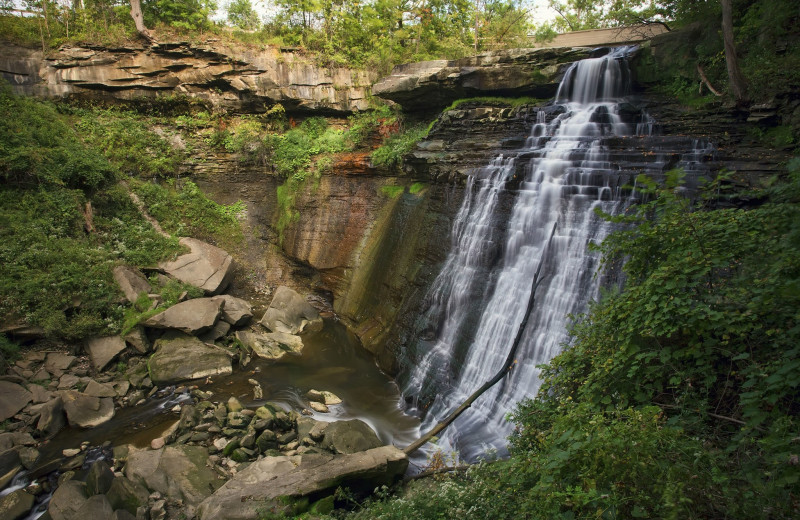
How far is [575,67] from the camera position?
1213 centimetres

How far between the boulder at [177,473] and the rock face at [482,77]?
1250cm

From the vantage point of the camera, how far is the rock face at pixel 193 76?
15.6 metres

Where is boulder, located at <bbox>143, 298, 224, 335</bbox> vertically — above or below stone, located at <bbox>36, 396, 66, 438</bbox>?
above

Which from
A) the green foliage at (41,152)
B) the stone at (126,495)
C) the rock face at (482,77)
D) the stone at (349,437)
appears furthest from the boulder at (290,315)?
the rock face at (482,77)

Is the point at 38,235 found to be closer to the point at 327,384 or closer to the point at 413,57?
the point at 327,384

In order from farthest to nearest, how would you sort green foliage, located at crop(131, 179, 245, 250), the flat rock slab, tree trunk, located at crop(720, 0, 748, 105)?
green foliage, located at crop(131, 179, 245, 250)
tree trunk, located at crop(720, 0, 748, 105)
the flat rock slab

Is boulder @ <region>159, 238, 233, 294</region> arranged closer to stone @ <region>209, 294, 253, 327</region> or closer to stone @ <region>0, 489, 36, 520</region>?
stone @ <region>209, 294, 253, 327</region>

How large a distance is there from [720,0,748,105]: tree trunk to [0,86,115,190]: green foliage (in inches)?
692

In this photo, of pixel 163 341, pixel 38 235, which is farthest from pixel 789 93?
pixel 38 235

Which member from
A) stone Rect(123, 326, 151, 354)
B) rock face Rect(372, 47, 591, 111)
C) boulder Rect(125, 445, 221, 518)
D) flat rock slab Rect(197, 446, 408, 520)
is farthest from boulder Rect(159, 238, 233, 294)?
rock face Rect(372, 47, 591, 111)

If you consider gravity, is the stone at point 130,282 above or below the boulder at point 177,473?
above

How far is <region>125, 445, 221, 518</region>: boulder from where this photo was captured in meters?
6.41

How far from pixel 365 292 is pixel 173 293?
18.8 feet

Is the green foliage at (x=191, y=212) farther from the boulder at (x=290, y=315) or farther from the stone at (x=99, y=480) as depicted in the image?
the stone at (x=99, y=480)
